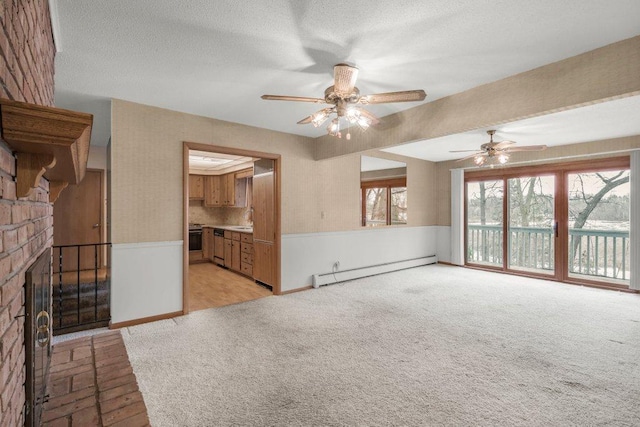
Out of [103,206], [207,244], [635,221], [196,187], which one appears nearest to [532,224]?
[635,221]

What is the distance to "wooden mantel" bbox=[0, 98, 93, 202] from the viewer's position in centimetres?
85

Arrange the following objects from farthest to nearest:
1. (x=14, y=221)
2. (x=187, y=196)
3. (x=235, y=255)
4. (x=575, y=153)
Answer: (x=235, y=255), (x=575, y=153), (x=187, y=196), (x=14, y=221)

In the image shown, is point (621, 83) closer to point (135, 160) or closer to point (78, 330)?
point (135, 160)

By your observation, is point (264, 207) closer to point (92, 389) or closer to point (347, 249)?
point (347, 249)

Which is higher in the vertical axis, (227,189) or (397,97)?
(397,97)

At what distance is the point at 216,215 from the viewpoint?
8.11 meters

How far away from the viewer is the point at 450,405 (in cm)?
203

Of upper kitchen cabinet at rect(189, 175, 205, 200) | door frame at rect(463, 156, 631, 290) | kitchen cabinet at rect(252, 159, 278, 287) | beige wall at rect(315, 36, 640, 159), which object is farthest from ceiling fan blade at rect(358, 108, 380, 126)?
upper kitchen cabinet at rect(189, 175, 205, 200)

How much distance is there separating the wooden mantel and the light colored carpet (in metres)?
1.61

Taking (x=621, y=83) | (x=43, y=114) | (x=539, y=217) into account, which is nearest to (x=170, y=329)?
(x=43, y=114)

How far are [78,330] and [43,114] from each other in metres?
3.21

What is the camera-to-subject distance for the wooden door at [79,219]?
5.42 meters

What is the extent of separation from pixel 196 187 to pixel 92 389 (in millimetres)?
6264

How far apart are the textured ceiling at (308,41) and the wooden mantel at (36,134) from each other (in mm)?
1224
